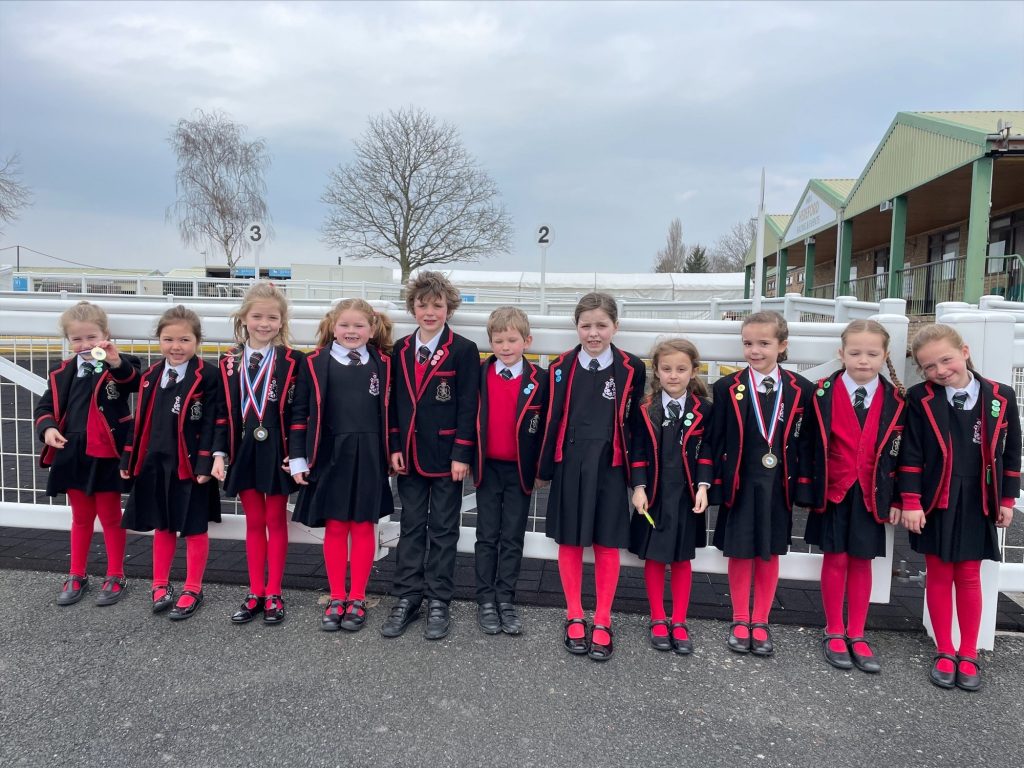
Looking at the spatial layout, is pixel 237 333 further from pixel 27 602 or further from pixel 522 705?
pixel 522 705

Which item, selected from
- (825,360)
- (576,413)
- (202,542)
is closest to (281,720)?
(202,542)

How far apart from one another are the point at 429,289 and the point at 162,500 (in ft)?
5.52

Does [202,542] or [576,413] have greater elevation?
[576,413]

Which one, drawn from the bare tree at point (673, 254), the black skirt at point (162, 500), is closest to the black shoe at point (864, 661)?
the black skirt at point (162, 500)

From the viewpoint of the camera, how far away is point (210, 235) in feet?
94.0

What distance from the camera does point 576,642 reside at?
3072mm

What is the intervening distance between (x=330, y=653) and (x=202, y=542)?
3.22 feet

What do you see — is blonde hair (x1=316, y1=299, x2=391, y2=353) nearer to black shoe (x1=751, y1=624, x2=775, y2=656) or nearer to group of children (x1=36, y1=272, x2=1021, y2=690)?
group of children (x1=36, y1=272, x2=1021, y2=690)

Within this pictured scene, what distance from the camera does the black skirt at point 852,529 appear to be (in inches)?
119

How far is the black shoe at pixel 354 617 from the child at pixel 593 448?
98 cm

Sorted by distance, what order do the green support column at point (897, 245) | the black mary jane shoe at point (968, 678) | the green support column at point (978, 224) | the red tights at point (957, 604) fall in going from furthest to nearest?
the green support column at point (897, 245), the green support column at point (978, 224), the red tights at point (957, 604), the black mary jane shoe at point (968, 678)

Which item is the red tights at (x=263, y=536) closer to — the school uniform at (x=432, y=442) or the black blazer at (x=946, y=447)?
the school uniform at (x=432, y=442)

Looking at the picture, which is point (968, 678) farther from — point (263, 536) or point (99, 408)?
point (99, 408)

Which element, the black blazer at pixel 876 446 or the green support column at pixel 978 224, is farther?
the green support column at pixel 978 224
